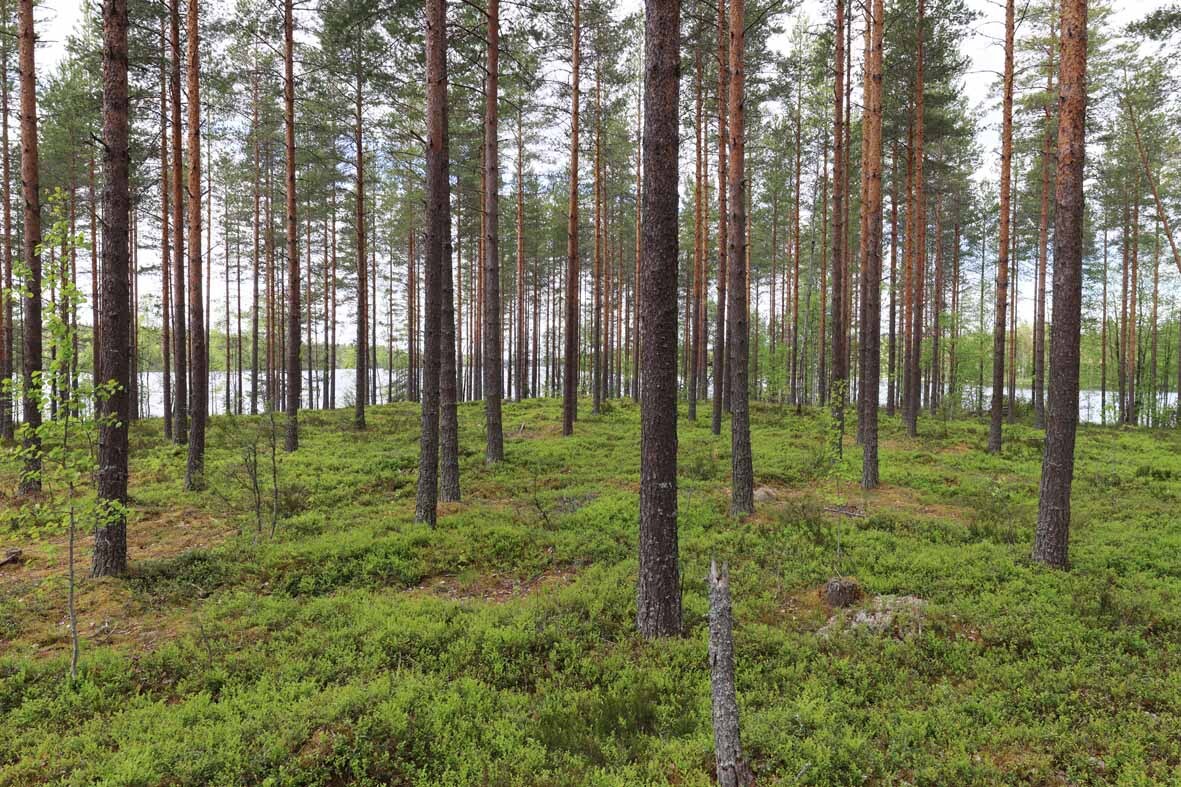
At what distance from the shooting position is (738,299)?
9.52 meters

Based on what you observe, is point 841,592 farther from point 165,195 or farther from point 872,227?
point 165,195

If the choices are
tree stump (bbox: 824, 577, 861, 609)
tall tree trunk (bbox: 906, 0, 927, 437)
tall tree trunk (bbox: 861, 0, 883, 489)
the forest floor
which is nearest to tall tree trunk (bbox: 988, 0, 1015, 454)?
tall tree trunk (bbox: 906, 0, 927, 437)

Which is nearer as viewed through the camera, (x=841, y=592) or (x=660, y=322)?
(x=660, y=322)

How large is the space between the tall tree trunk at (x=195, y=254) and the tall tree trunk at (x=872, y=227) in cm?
1424

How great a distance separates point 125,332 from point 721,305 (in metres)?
16.4

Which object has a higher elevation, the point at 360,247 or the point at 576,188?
the point at 576,188

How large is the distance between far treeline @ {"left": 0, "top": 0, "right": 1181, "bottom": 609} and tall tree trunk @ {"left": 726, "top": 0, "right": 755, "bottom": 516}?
0.06 m

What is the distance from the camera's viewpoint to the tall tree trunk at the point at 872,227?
1100cm

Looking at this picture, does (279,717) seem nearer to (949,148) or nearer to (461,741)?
(461,741)

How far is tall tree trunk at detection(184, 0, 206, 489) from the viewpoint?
1134cm

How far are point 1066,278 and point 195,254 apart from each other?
625 inches

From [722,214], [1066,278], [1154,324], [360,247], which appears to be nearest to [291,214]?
[360,247]

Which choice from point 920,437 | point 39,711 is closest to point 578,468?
point 39,711

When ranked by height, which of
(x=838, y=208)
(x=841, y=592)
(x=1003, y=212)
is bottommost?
(x=841, y=592)
